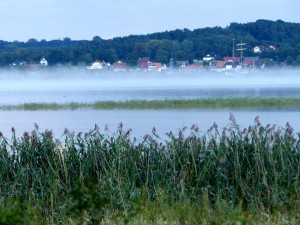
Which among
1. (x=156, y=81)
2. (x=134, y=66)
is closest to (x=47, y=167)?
(x=134, y=66)

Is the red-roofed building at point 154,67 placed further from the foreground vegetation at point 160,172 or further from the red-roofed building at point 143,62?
the foreground vegetation at point 160,172

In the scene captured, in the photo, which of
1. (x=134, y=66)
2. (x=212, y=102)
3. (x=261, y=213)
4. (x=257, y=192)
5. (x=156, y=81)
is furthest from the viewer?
(x=156, y=81)

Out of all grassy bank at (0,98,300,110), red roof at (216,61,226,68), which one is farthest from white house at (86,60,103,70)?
grassy bank at (0,98,300,110)

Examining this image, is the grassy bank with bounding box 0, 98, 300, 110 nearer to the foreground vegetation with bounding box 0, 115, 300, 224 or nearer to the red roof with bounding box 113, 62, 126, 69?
the foreground vegetation with bounding box 0, 115, 300, 224

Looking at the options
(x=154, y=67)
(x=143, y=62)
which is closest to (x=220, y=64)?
(x=154, y=67)

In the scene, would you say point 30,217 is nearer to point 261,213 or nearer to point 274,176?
point 261,213

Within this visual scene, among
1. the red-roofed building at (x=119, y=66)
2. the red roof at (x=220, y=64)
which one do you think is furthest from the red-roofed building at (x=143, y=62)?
the red roof at (x=220, y=64)

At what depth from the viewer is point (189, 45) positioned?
280 ft

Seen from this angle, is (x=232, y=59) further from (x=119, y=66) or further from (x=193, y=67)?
(x=119, y=66)

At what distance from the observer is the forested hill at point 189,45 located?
82.2 meters

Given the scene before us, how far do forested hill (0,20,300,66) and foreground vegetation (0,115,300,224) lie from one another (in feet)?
228

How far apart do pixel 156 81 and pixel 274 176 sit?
9541 cm

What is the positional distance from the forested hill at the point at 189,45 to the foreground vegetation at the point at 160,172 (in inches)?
2734

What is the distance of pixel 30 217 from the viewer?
8.08 m
